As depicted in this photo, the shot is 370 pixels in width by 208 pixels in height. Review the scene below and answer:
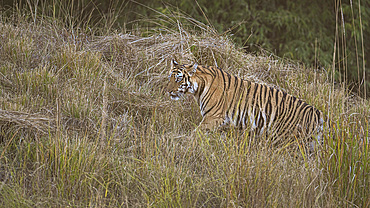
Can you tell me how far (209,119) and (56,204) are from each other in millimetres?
1727

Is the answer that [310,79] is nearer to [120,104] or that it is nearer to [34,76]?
[120,104]

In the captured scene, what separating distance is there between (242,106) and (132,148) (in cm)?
113

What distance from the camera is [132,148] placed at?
11.3ft

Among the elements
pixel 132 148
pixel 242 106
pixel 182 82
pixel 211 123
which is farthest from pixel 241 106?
pixel 132 148

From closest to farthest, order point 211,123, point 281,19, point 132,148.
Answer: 1. point 132,148
2. point 211,123
3. point 281,19

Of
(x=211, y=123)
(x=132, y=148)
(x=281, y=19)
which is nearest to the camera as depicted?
(x=132, y=148)

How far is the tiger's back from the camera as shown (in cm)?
399

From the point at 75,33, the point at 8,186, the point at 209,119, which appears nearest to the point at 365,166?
the point at 209,119

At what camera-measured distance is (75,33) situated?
605 centimetres

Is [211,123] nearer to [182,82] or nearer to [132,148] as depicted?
[182,82]

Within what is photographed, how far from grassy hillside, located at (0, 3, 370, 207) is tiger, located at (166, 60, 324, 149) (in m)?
0.19

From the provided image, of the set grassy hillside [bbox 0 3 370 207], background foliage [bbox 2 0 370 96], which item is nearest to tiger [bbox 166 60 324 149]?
grassy hillside [bbox 0 3 370 207]

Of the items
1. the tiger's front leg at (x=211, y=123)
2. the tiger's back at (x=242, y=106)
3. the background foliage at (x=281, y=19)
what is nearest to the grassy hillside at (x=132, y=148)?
the tiger's front leg at (x=211, y=123)

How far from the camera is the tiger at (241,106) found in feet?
13.1
